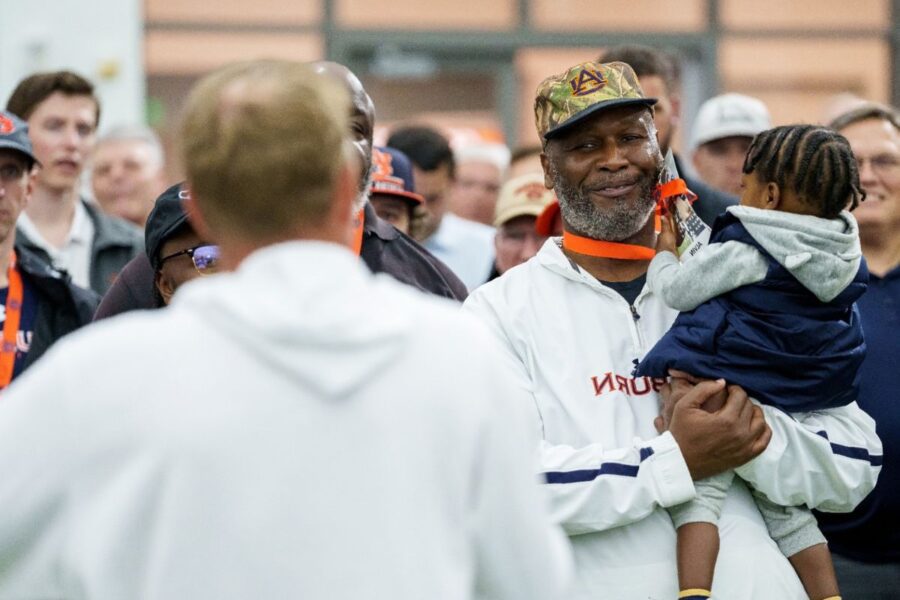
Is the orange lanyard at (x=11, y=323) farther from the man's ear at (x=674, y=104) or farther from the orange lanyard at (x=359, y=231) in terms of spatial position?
the man's ear at (x=674, y=104)

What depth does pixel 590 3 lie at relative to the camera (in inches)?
476

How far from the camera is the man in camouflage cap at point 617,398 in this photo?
12.3ft

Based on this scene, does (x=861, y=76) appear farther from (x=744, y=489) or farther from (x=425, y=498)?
(x=425, y=498)

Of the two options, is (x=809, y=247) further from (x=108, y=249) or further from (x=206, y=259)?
(x=108, y=249)

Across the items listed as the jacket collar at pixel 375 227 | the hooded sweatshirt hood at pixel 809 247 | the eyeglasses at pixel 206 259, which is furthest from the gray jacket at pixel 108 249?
the hooded sweatshirt hood at pixel 809 247

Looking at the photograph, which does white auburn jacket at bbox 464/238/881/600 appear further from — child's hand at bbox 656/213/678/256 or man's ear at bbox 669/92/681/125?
man's ear at bbox 669/92/681/125

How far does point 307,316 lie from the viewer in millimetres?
2162

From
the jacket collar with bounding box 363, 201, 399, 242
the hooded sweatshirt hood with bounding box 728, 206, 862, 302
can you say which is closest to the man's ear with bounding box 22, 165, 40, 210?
the jacket collar with bounding box 363, 201, 399, 242

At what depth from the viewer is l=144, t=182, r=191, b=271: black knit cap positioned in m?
4.36

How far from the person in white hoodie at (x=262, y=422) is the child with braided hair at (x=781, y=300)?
174 cm

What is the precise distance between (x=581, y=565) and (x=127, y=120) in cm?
761

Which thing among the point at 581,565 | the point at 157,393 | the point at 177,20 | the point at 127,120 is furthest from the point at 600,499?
the point at 177,20

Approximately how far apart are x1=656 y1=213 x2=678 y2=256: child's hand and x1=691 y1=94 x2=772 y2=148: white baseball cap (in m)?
2.77

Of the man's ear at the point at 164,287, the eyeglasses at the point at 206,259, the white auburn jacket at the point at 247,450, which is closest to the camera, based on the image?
the white auburn jacket at the point at 247,450
